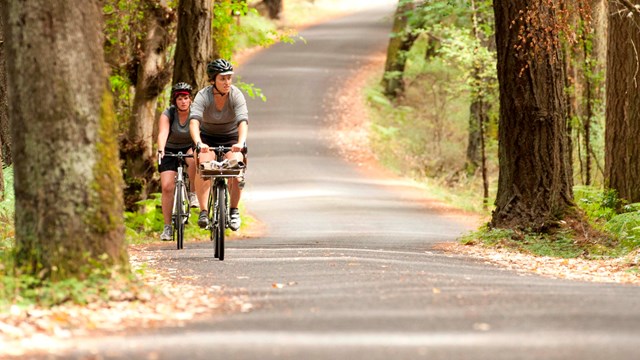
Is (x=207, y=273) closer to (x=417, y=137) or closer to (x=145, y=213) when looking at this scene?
(x=145, y=213)

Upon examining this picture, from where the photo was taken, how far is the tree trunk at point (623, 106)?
722 inches

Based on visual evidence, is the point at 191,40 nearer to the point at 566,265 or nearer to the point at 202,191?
the point at 202,191

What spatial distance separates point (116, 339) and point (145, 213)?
1263cm

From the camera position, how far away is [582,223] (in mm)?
15406

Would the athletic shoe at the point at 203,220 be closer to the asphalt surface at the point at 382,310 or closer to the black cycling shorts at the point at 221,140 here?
the asphalt surface at the point at 382,310

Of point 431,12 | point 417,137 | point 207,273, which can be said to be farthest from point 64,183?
point 417,137

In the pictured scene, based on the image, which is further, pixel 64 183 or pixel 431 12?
pixel 431 12

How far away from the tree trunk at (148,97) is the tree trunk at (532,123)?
710 centimetres

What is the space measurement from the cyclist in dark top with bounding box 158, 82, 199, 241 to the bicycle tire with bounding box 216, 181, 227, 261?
1.76 meters

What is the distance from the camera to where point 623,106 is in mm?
18578

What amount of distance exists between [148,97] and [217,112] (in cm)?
768

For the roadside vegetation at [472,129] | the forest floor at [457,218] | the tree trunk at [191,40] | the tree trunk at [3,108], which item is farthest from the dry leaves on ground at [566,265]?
the tree trunk at [3,108]

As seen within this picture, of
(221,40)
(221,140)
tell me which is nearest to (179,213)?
(221,140)

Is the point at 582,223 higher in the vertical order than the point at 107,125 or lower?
lower
